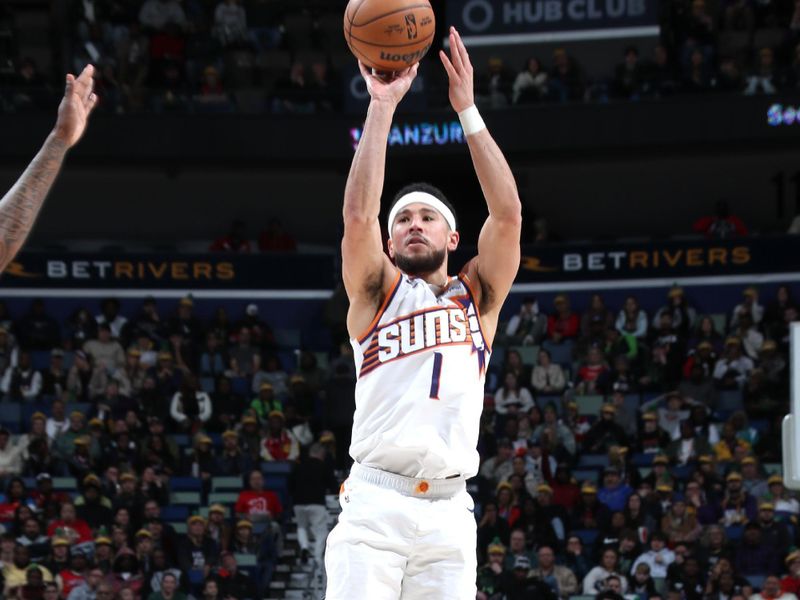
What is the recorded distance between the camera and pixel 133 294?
23.8 m

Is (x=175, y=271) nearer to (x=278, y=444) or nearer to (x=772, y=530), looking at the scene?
(x=278, y=444)

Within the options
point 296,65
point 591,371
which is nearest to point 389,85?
point 591,371

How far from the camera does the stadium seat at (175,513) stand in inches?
703

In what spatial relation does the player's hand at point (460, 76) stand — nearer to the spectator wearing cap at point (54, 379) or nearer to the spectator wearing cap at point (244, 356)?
the spectator wearing cap at point (244, 356)

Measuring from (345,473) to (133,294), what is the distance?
6.80 meters

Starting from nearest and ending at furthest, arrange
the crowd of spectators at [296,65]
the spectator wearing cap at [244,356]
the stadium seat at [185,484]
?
the stadium seat at [185,484]
the spectator wearing cap at [244,356]
the crowd of spectators at [296,65]

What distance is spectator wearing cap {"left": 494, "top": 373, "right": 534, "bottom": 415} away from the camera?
19094 millimetres

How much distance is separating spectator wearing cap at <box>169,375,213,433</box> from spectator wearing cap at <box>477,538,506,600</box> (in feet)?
16.9

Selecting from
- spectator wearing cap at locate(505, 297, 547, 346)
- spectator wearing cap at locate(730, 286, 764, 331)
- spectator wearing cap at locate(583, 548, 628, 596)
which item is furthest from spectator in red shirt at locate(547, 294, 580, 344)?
spectator wearing cap at locate(583, 548, 628, 596)

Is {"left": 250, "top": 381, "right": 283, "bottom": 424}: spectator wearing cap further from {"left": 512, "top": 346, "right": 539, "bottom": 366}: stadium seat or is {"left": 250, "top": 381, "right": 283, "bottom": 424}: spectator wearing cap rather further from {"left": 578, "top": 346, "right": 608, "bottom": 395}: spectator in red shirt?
{"left": 578, "top": 346, "right": 608, "bottom": 395}: spectator in red shirt

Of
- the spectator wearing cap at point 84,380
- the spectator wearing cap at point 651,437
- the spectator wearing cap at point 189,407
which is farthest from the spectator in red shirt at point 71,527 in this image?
the spectator wearing cap at point 651,437

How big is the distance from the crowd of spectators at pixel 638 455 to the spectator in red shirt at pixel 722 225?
4.85 ft

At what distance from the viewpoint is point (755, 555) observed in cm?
1603

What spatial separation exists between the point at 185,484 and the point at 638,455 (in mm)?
5589
